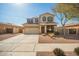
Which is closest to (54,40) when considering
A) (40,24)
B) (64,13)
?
(40,24)

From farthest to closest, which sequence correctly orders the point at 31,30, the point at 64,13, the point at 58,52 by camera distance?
the point at 31,30, the point at 64,13, the point at 58,52

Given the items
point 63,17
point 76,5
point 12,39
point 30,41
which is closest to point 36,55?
point 30,41

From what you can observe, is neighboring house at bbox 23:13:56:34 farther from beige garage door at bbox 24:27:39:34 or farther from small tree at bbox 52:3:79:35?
small tree at bbox 52:3:79:35

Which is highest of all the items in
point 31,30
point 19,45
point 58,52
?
point 31,30

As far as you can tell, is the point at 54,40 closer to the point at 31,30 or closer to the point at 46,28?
the point at 46,28

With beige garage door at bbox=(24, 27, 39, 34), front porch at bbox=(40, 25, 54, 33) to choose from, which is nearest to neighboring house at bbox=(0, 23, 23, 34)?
beige garage door at bbox=(24, 27, 39, 34)

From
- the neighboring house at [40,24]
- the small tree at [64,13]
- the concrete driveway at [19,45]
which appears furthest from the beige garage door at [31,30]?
the small tree at [64,13]

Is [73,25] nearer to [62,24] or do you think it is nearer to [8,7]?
[62,24]
